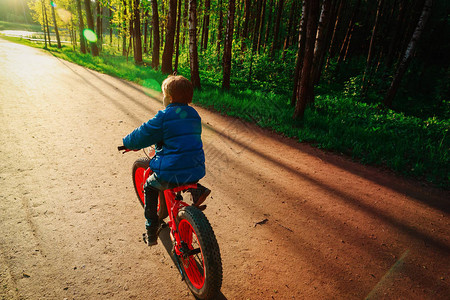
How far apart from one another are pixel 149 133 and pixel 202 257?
133cm

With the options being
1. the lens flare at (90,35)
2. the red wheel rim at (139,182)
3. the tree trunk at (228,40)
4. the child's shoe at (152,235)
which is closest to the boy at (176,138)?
the child's shoe at (152,235)

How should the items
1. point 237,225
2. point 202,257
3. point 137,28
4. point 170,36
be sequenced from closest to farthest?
point 202,257 → point 237,225 → point 170,36 → point 137,28

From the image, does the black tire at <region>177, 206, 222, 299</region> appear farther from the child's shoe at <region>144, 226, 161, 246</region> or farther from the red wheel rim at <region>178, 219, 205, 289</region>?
the child's shoe at <region>144, 226, 161, 246</region>

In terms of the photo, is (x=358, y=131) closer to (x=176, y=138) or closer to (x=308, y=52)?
(x=308, y=52)

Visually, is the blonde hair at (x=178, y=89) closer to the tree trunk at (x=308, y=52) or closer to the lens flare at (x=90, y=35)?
the tree trunk at (x=308, y=52)

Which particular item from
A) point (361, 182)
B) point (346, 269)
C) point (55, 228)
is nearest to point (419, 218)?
point (361, 182)

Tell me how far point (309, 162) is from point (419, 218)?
2337 mm

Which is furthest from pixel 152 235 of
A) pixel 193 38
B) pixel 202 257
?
pixel 193 38

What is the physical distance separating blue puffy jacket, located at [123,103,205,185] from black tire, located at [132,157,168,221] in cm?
90

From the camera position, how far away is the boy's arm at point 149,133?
2.25 m

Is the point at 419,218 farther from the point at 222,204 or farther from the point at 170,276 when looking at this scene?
the point at 170,276

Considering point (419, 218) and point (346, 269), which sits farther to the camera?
point (419, 218)

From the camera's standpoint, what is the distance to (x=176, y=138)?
2.26 metres

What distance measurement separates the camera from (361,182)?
193 inches
